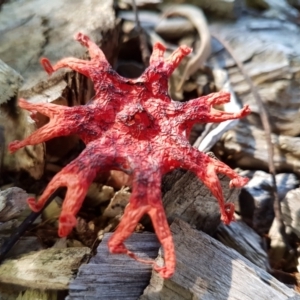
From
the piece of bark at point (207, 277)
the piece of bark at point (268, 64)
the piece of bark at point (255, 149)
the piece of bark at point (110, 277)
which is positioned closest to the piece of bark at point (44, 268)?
the piece of bark at point (110, 277)

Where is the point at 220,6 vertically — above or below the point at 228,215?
above

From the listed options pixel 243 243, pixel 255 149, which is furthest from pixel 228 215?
pixel 255 149

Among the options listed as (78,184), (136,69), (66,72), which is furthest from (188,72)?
(78,184)

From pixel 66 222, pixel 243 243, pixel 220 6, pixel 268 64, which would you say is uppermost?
pixel 220 6

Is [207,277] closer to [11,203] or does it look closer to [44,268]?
[44,268]

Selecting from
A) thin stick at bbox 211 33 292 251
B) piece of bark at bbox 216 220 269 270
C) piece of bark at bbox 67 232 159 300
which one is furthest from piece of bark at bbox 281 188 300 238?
piece of bark at bbox 67 232 159 300
